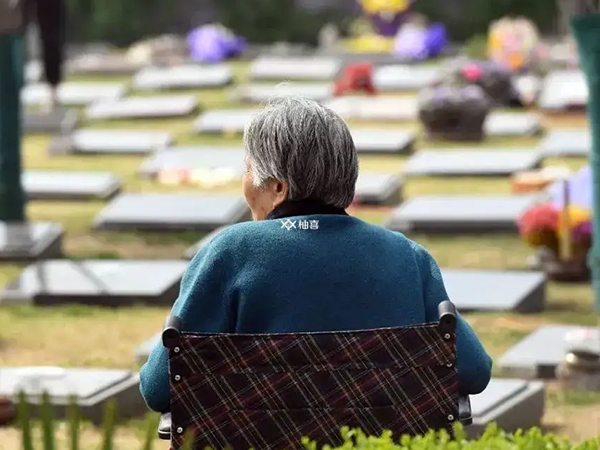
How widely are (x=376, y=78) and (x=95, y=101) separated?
3.05 m

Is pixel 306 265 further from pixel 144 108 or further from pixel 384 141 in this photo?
pixel 144 108

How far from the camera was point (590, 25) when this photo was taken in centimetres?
895

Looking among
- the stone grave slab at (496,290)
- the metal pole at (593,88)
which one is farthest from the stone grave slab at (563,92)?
the metal pole at (593,88)

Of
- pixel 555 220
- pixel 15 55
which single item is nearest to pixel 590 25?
pixel 555 220

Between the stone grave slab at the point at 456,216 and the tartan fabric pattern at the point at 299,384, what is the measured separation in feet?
24.1

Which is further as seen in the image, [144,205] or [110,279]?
[144,205]

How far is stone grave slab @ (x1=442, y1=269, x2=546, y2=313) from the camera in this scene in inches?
362

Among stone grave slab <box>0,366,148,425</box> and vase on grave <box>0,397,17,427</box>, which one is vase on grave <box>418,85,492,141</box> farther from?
vase on grave <box>0,397,17,427</box>

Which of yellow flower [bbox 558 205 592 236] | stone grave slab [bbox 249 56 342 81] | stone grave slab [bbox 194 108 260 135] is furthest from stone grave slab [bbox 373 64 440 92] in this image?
yellow flower [bbox 558 205 592 236]

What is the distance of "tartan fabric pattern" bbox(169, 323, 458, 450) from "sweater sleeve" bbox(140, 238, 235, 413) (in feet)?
0.41

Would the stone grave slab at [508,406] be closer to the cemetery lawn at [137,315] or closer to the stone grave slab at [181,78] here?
the cemetery lawn at [137,315]

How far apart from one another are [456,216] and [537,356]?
12.2ft

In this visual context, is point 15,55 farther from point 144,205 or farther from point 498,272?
point 498,272

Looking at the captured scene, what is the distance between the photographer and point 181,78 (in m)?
20.5
